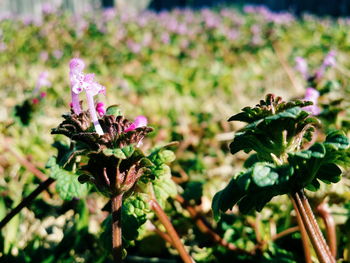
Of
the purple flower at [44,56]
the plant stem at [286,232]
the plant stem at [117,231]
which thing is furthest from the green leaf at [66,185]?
the purple flower at [44,56]

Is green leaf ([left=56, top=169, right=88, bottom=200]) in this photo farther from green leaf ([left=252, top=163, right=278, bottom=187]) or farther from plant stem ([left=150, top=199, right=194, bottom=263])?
green leaf ([left=252, top=163, right=278, bottom=187])

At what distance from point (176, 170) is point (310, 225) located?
46.9 inches

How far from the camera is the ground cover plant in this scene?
0.74 metres

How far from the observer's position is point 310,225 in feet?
2.50

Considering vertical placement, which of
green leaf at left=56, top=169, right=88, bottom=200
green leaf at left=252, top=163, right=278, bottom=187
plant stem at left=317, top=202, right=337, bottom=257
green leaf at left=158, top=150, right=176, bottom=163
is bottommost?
plant stem at left=317, top=202, right=337, bottom=257

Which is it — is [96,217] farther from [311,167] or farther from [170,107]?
[170,107]

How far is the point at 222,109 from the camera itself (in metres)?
3.13

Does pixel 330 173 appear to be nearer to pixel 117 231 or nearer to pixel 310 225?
pixel 310 225

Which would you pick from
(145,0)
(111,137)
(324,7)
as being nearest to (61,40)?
(111,137)

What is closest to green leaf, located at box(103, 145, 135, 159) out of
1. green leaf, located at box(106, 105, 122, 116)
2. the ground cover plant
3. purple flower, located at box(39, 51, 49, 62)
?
the ground cover plant

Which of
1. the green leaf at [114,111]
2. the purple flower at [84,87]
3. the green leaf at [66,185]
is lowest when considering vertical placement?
the green leaf at [66,185]

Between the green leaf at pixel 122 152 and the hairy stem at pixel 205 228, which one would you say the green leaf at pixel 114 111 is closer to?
the green leaf at pixel 122 152

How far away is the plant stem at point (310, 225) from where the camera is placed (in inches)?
29.9

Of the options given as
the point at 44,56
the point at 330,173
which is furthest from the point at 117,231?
the point at 44,56
